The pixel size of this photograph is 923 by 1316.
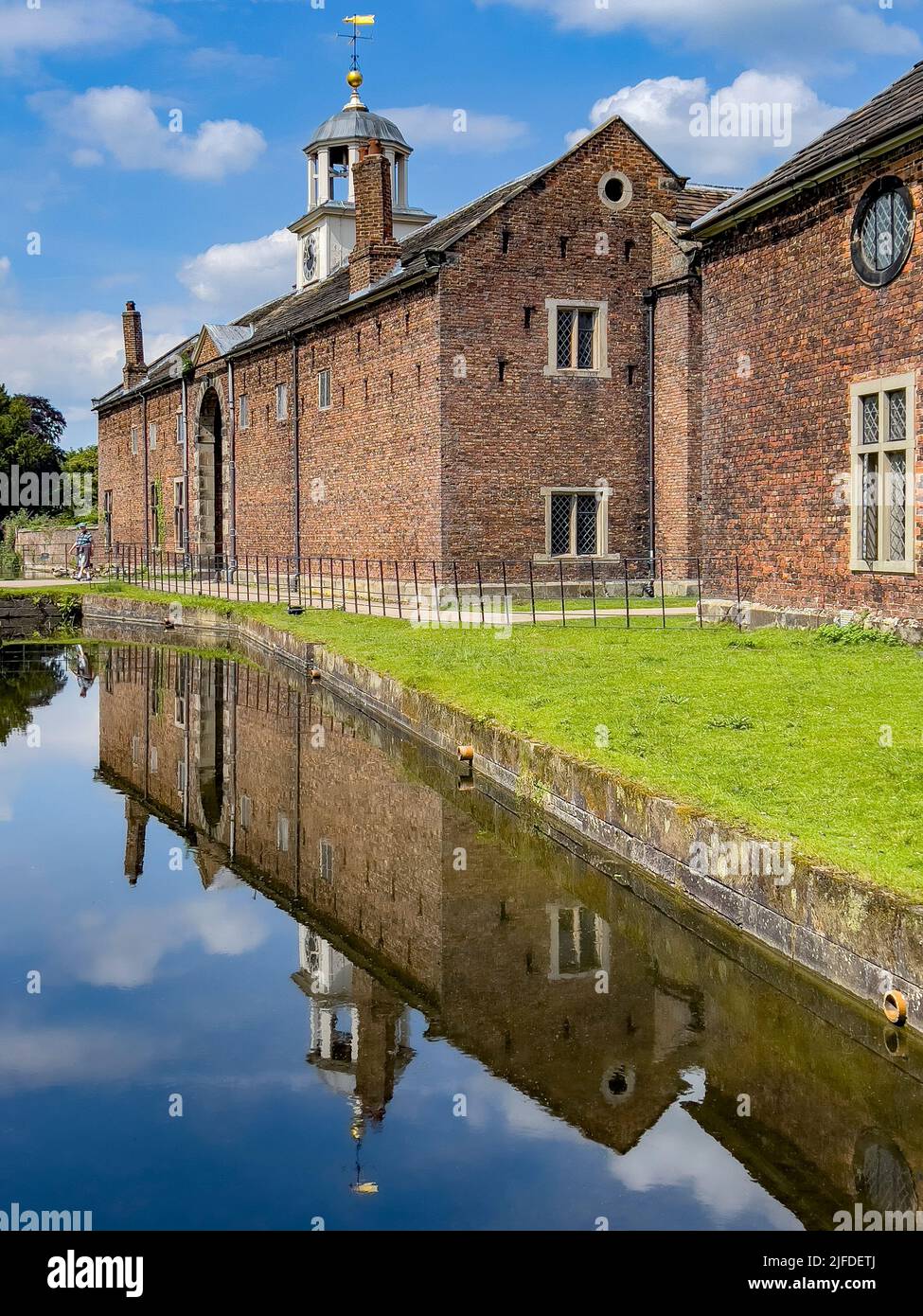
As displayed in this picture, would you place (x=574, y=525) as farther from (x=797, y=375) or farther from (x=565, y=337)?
(x=797, y=375)

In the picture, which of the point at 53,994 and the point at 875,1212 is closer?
the point at 875,1212

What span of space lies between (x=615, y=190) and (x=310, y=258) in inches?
644

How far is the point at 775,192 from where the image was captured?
1666 cm

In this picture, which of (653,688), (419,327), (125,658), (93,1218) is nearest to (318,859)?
(653,688)

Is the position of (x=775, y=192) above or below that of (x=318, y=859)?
above

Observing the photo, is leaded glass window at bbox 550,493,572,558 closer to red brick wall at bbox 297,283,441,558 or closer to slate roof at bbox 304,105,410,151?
red brick wall at bbox 297,283,441,558

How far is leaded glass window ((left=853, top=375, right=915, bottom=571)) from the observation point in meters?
14.9

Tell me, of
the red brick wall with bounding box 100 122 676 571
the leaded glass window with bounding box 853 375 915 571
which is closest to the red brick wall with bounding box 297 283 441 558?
the red brick wall with bounding box 100 122 676 571

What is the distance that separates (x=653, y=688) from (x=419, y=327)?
16.5 m

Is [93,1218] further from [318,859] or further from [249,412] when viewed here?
[249,412]

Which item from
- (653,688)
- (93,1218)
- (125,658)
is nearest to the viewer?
(93,1218)

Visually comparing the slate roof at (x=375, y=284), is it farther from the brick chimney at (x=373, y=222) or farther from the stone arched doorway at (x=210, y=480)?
the stone arched doorway at (x=210, y=480)

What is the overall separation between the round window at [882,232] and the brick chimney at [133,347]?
137ft

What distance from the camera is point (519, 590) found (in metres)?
26.5
